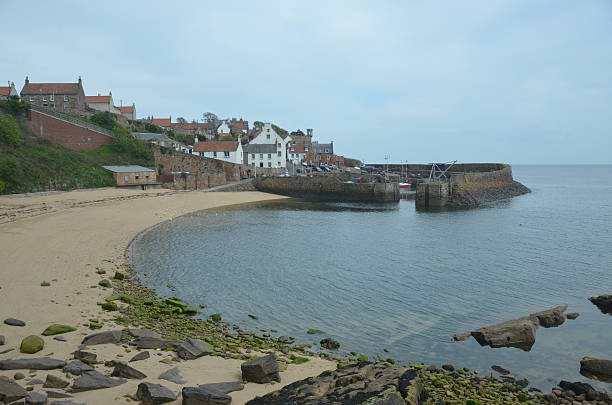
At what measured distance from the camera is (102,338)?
1132 cm

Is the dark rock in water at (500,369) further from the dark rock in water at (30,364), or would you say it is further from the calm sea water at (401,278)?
the dark rock in water at (30,364)

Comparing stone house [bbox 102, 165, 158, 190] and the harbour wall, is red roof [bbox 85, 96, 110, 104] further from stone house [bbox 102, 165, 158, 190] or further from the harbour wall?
the harbour wall

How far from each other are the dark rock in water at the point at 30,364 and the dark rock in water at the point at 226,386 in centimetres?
312

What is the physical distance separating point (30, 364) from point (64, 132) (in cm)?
5503

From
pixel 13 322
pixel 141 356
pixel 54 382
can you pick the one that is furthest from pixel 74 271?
pixel 54 382

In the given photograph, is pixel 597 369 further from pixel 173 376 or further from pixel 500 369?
pixel 173 376

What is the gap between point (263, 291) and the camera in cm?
1902

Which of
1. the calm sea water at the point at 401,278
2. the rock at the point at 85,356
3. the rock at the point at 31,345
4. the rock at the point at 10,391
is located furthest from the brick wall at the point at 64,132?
the rock at the point at 10,391

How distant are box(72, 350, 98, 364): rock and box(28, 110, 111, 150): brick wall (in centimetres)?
5342

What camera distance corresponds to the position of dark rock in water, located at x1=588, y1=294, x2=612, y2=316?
689 inches

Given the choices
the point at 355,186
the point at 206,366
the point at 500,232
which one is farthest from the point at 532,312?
the point at 355,186

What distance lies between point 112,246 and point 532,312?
69.6 ft

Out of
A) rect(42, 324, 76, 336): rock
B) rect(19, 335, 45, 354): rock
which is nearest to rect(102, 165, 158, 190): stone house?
rect(42, 324, 76, 336): rock

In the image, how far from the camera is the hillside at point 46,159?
41156mm
